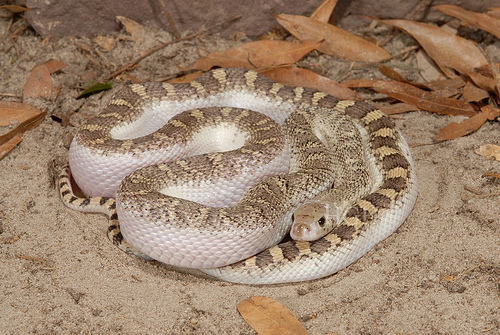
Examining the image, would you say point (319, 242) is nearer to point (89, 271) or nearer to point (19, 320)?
point (89, 271)

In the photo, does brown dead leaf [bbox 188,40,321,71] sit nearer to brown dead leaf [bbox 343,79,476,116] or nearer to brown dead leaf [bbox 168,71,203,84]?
brown dead leaf [bbox 168,71,203,84]

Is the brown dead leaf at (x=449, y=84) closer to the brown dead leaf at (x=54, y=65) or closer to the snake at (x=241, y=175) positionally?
the snake at (x=241, y=175)

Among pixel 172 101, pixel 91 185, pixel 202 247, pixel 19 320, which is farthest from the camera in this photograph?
pixel 172 101

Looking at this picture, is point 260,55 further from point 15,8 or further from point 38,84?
point 15,8

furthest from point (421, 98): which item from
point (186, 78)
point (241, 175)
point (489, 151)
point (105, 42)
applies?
point (105, 42)

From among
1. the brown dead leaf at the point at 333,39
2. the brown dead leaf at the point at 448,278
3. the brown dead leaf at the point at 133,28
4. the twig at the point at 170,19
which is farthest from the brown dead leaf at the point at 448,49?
the brown dead leaf at the point at 133,28

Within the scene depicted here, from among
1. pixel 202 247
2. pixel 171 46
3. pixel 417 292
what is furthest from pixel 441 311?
pixel 171 46

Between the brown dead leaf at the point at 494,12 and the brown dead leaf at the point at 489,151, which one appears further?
the brown dead leaf at the point at 494,12
